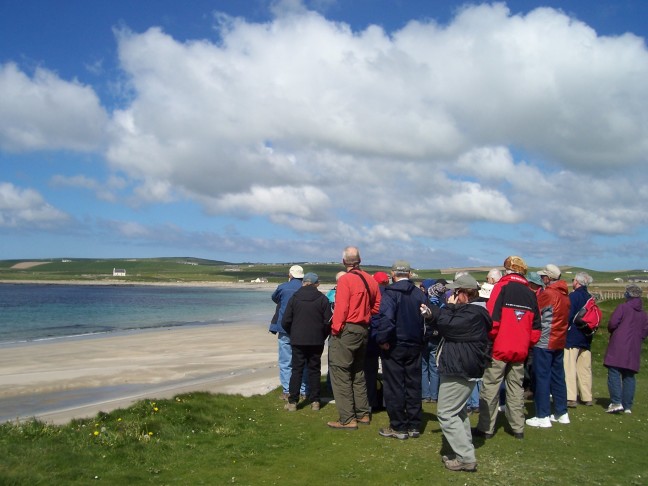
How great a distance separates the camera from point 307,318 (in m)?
8.76

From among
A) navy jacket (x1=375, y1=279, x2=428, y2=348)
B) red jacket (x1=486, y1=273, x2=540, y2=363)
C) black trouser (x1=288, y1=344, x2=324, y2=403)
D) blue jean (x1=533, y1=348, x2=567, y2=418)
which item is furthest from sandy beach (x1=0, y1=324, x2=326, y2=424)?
red jacket (x1=486, y1=273, x2=540, y2=363)

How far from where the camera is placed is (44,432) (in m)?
6.66

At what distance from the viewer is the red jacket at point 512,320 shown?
6984mm

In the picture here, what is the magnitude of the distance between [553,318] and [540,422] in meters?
1.50

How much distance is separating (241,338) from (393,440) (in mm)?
19878

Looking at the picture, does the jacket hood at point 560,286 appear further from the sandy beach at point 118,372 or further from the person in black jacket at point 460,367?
the sandy beach at point 118,372

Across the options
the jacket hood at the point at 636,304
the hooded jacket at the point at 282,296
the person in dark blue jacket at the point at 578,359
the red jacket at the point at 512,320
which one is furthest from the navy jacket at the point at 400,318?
the jacket hood at the point at 636,304

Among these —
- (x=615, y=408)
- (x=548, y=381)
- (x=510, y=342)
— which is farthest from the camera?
(x=615, y=408)

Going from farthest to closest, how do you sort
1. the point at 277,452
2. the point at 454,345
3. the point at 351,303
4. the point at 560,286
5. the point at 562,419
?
the point at 560,286, the point at 562,419, the point at 351,303, the point at 277,452, the point at 454,345

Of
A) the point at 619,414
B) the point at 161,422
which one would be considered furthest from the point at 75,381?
the point at 619,414

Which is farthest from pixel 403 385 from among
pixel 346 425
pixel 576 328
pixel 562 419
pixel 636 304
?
pixel 636 304

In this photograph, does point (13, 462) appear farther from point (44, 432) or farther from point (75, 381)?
point (75, 381)

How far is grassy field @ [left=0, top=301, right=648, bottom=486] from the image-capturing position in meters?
5.59

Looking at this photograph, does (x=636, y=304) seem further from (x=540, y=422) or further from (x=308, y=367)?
(x=308, y=367)
